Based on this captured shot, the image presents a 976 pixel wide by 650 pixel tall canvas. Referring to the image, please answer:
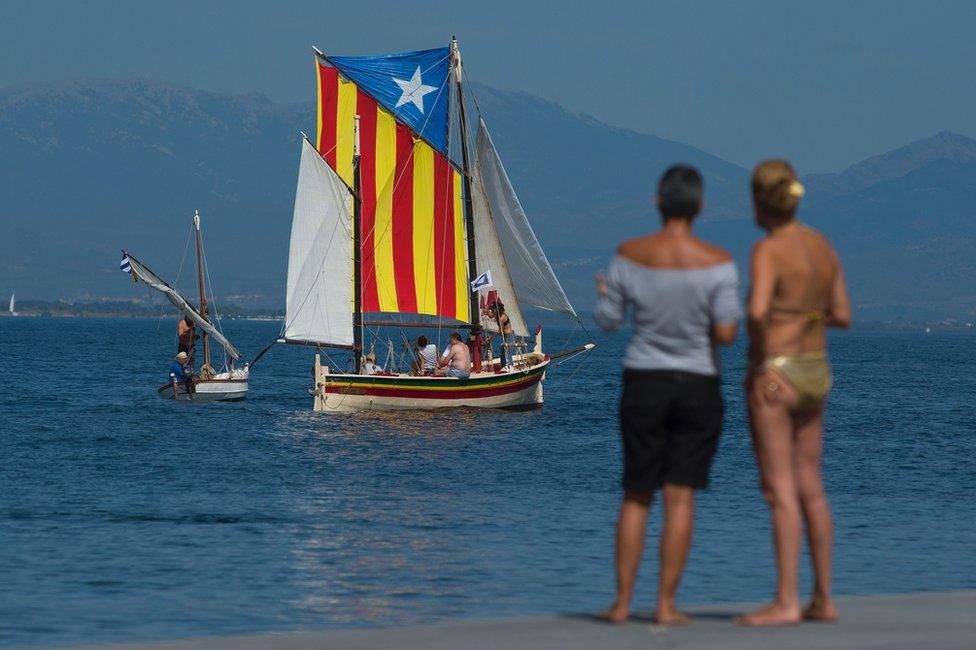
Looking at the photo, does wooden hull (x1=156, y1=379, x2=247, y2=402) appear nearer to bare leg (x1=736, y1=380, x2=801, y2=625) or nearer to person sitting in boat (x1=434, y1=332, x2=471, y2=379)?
person sitting in boat (x1=434, y1=332, x2=471, y2=379)

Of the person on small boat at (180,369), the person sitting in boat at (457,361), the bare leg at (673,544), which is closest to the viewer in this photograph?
the bare leg at (673,544)

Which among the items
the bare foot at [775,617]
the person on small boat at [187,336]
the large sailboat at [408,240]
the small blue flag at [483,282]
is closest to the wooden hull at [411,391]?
the large sailboat at [408,240]

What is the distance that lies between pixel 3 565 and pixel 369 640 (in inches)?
392

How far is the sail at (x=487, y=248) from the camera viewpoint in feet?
149

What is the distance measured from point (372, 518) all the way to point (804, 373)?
13981 mm

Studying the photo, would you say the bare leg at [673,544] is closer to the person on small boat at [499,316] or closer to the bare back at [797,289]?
the bare back at [797,289]

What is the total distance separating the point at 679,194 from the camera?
8.38m

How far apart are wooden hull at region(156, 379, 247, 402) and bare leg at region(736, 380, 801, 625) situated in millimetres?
43239

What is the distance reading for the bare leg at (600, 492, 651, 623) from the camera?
853 cm

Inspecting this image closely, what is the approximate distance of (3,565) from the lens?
1712cm

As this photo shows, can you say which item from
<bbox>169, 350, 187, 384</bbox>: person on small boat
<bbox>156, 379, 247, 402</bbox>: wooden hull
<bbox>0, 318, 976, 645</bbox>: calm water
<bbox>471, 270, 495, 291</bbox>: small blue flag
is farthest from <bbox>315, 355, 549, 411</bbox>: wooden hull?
<bbox>169, 350, 187, 384</bbox>: person on small boat

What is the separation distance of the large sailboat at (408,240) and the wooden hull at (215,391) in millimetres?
5473

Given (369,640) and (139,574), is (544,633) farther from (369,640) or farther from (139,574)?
(139,574)

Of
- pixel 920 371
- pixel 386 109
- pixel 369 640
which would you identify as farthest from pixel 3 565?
pixel 920 371
